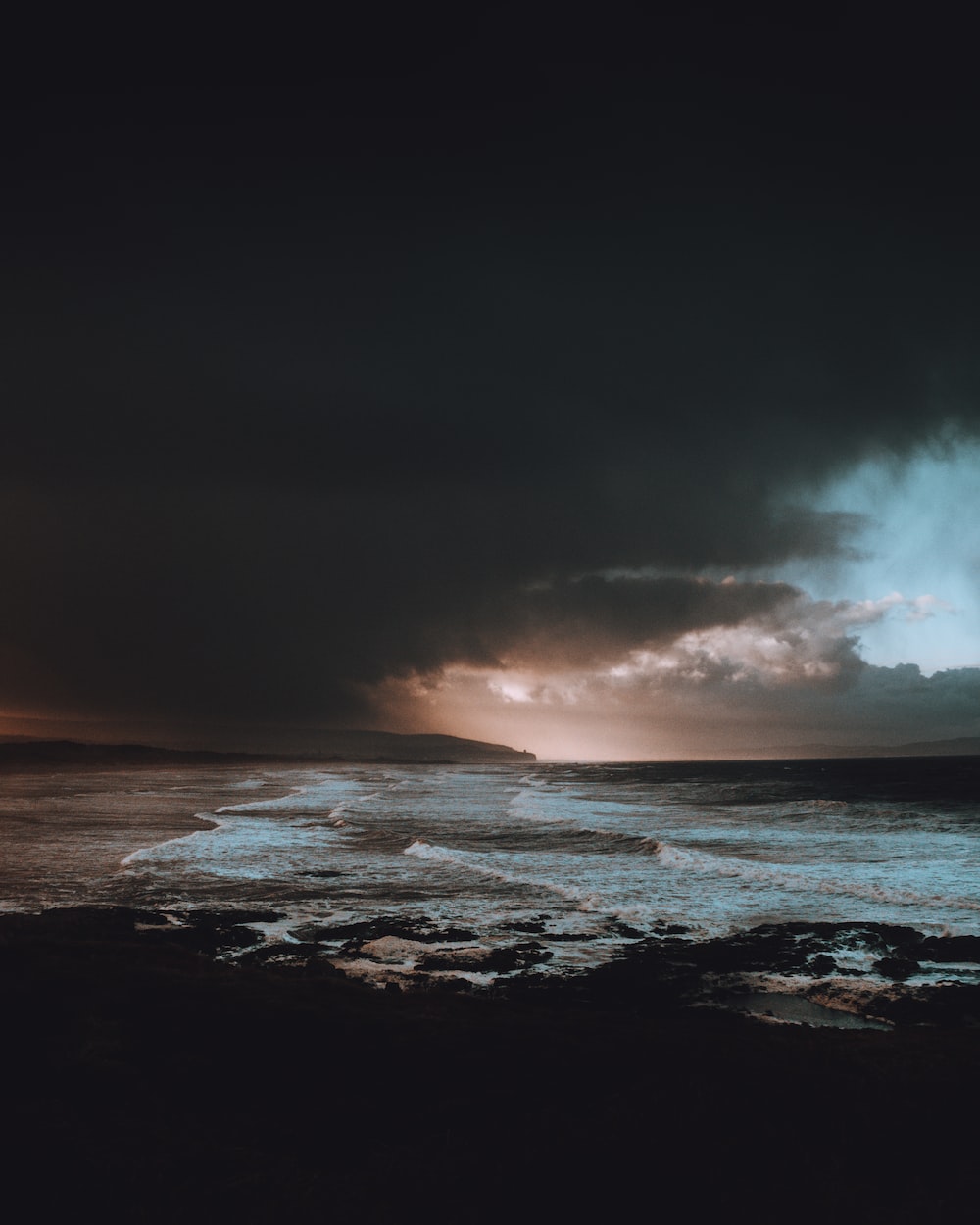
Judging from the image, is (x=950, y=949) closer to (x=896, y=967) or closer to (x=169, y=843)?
(x=896, y=967)

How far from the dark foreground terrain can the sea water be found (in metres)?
6.09

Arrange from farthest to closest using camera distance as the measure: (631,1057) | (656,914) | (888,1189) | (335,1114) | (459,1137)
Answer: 1. (656,914)
2. (631,1057)
3. (335,1114)
4. (459,1137)
5. (888,1189)

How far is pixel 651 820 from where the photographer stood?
194 feet

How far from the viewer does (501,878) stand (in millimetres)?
32688

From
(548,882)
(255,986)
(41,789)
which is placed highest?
(255,986)

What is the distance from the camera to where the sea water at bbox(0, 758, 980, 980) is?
2439 cm

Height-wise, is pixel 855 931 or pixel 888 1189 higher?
pixel 888 1189

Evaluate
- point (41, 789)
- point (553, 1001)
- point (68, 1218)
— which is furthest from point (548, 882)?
point (41, 789)

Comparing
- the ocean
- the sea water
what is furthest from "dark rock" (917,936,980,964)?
the sea water

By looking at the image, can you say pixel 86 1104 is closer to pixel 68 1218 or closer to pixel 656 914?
pixel 68 1218

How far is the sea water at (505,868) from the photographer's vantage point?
80.0 feet

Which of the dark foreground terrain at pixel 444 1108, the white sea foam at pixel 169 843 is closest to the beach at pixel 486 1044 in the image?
the dark foreground terrain at pixel 444 1108

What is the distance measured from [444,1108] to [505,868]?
26.0m

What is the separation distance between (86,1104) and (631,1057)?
7.81m
